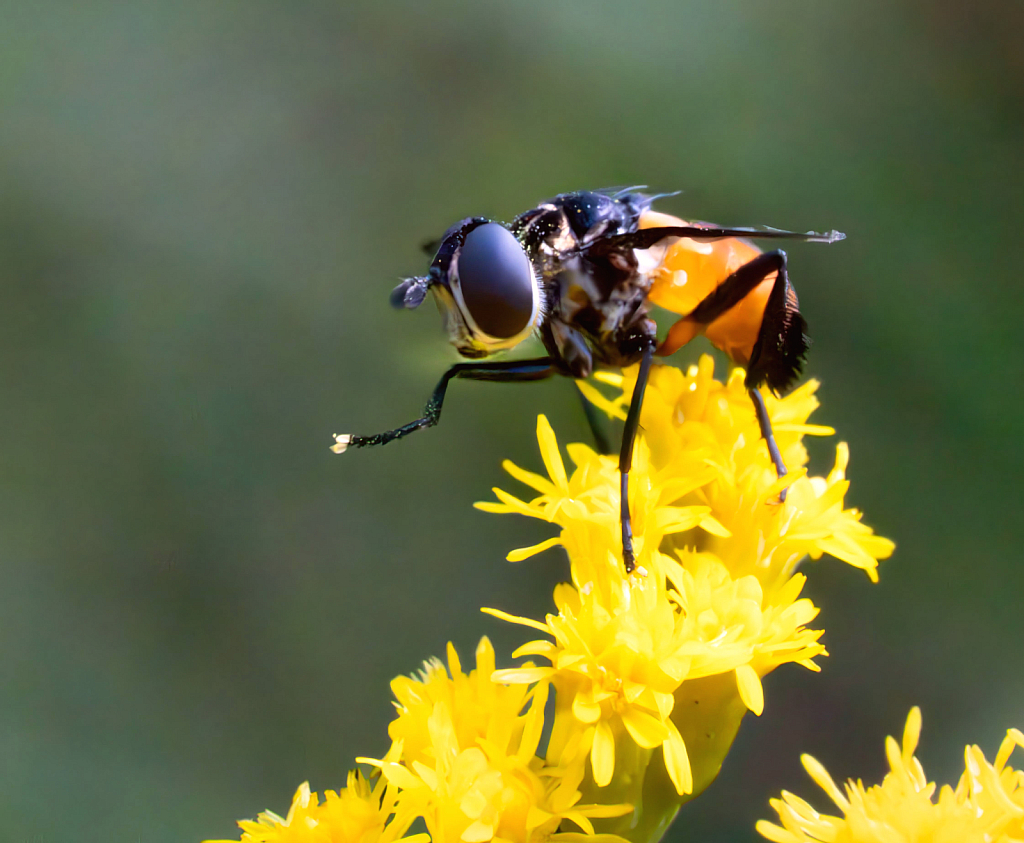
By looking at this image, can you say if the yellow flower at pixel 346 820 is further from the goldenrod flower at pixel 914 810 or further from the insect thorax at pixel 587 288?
the insect thorax at pixel 587 288

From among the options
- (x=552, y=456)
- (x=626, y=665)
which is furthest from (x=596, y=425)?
(x=626, y=665)

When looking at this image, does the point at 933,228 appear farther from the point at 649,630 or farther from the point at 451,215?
the point at 649,630

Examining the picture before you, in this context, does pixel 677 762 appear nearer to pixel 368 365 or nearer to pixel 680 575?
pixel 680 575

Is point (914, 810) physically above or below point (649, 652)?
below

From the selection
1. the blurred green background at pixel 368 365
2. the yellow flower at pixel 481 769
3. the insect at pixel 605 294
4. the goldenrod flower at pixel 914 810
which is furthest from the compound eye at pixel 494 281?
the blurred green background at pixel 368 365

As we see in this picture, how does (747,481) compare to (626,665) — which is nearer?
(626,665)

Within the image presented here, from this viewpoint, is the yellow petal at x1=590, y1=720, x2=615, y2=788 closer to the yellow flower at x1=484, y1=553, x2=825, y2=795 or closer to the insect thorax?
the yellow flower at x1=484, y1=553, x2=825, y2=795
